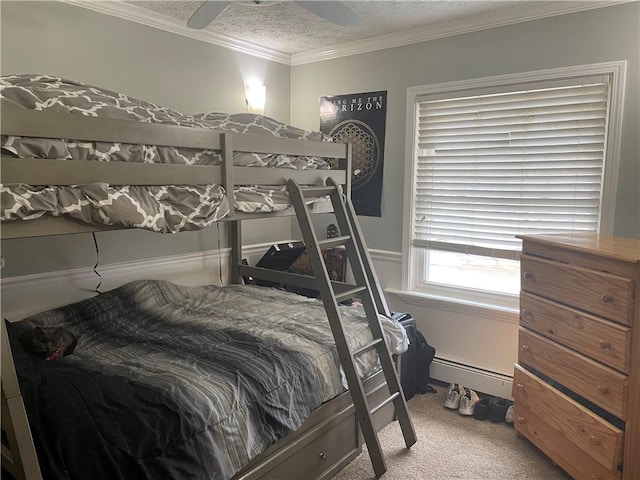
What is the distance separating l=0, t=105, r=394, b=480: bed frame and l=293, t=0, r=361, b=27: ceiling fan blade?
24.2 inches

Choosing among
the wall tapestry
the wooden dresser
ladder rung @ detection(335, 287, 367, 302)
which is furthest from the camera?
the wall tapestry

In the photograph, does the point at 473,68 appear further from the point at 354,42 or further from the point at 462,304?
the point at 462,304

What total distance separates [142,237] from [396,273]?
1.82 metres

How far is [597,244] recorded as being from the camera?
2.17m

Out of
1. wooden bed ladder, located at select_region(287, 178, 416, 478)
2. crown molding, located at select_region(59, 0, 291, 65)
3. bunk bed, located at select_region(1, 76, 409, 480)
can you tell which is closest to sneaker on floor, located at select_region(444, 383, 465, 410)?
bunk bed, located at select_region(1, 76, 409, 480)

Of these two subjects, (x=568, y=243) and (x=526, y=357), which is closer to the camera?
(x=568, y=243)

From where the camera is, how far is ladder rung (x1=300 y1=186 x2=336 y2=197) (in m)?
→ 2.51

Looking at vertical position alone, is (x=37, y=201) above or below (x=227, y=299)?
above

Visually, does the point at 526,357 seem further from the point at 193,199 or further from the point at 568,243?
the point at 193,199

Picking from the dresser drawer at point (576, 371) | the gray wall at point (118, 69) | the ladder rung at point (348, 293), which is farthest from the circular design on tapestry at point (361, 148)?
the dresser drawer at point (576, 371)

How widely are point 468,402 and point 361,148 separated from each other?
195 cm

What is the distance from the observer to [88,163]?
1.60 metres

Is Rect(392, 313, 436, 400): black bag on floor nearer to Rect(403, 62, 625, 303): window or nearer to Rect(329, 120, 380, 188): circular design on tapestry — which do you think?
Rect(403, 62, 625, 303): window

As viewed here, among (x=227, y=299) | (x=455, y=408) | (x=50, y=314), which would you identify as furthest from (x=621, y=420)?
(x=50, y=314)
